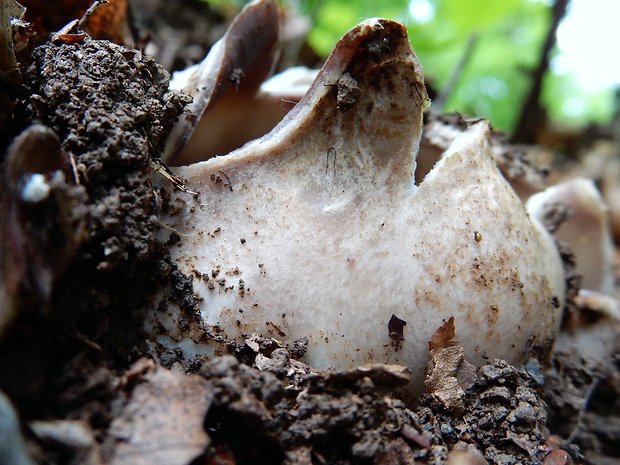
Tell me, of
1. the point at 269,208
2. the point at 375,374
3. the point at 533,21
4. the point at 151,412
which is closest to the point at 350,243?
the point at 269,208

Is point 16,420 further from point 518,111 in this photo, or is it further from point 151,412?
point 518,111

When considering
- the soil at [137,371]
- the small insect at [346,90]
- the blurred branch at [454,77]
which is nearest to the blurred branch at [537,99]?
the blurred branch at [454,77]

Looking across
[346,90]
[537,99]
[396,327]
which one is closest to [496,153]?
[346,90]

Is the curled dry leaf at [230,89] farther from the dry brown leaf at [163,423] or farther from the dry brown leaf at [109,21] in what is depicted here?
the dry brown leaf at [163,423]

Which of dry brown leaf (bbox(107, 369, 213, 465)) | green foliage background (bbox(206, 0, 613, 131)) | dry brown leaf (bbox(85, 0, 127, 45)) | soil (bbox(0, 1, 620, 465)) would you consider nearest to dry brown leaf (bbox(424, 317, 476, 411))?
soil (bbox(0, 1, 620, 465))

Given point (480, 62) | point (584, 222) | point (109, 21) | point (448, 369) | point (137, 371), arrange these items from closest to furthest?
point (137, 371) < point (448, 369) < point (109, 21) < point (584, 222) < point (480, 62)

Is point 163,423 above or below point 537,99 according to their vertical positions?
below

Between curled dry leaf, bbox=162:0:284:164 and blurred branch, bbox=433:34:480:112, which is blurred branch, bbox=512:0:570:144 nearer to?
blurred branch, bbox=433:34:480:112

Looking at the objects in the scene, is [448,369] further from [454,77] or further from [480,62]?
[480,62]
